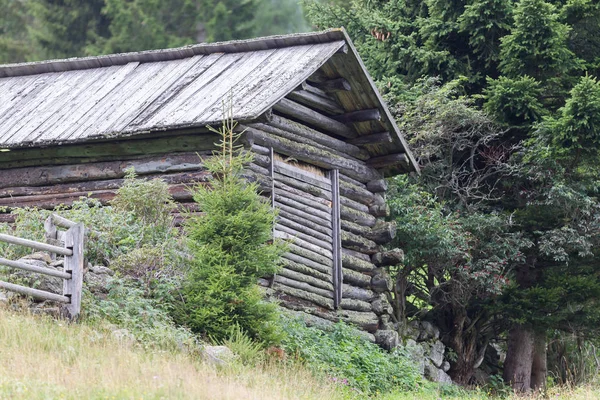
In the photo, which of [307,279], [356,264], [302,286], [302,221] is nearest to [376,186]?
[356,264]

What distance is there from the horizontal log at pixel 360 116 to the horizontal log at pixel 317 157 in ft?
2.31

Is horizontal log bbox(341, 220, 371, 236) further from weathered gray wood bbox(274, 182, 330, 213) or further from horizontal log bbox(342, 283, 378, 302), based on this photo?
A: horizontal log bbox(342, 283, 378, 302)

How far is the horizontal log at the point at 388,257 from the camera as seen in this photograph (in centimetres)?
2025

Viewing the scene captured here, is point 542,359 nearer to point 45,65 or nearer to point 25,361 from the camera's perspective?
point 45,65

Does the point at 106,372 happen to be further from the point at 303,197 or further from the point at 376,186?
the point at 376,186

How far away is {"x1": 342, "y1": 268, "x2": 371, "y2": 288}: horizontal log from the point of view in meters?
19.3

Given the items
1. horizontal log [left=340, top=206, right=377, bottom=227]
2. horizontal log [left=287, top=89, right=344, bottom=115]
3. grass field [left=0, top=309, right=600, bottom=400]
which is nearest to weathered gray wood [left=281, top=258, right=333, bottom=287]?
horizontal log [left=340, top=206, right=377, bottom=227]

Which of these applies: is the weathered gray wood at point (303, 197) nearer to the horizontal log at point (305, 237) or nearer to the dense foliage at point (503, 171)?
the horizontal log at point (305, 237)

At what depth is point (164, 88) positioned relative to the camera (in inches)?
722

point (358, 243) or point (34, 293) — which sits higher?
point (358, 243)

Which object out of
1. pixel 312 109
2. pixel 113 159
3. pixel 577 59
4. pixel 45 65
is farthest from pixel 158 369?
pixel 577 59

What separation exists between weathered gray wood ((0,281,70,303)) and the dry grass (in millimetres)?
282

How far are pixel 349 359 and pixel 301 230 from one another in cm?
275

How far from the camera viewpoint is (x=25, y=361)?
11.3 meters
